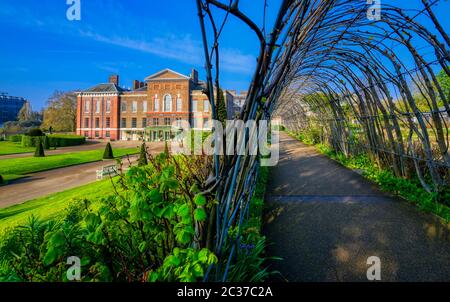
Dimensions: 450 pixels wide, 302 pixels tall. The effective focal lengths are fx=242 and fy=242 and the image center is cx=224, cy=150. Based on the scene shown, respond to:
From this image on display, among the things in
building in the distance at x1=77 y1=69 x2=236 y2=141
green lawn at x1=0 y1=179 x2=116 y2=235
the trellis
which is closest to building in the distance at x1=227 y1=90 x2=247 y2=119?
the trellis

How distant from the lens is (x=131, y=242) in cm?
198

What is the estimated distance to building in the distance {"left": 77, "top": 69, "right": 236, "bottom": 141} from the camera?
41000 millimetres

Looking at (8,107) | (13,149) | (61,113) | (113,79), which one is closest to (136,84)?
(113,79)

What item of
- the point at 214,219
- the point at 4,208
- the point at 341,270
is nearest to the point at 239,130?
the point at 214,219

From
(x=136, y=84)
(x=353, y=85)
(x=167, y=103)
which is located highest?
(x=136, y=84)

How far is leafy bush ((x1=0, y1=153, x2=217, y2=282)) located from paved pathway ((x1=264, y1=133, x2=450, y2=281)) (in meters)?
1.46

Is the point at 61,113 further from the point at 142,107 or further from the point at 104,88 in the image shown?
the point at 142,107

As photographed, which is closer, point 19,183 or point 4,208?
point 4,208

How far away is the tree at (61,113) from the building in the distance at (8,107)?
33.5m

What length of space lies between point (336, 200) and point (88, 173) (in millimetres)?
13263

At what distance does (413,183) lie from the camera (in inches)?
209

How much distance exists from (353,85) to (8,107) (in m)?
96.7

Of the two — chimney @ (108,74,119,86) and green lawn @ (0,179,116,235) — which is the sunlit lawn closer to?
green lawn @ (0,179,116,235)
